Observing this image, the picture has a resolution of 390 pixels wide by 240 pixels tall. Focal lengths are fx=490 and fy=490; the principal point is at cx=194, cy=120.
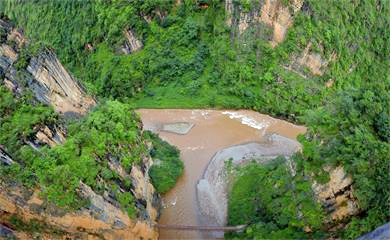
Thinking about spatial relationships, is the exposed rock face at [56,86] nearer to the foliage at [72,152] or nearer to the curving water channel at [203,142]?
the foliage at [72,152]

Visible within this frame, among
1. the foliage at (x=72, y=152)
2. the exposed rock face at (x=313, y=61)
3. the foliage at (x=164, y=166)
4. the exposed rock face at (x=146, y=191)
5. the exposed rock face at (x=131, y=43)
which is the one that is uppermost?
the foliage at (x=72, y=152)

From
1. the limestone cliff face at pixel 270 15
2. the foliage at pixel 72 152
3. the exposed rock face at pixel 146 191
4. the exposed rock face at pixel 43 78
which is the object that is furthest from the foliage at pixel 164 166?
the limestone cliff face at pixel 270 15

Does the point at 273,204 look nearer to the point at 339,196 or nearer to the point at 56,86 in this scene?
the point at 339,196

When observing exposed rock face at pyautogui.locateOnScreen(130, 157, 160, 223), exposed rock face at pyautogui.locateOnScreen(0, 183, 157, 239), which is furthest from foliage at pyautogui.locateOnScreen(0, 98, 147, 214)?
exposed rock face at pyautogui.locateOnScreen(130, 157, 160, 223)

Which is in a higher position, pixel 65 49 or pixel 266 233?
pixel 65 49

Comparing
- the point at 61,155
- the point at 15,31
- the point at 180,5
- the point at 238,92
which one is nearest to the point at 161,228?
the point at 61,155

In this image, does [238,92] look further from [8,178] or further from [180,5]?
[8,178]
